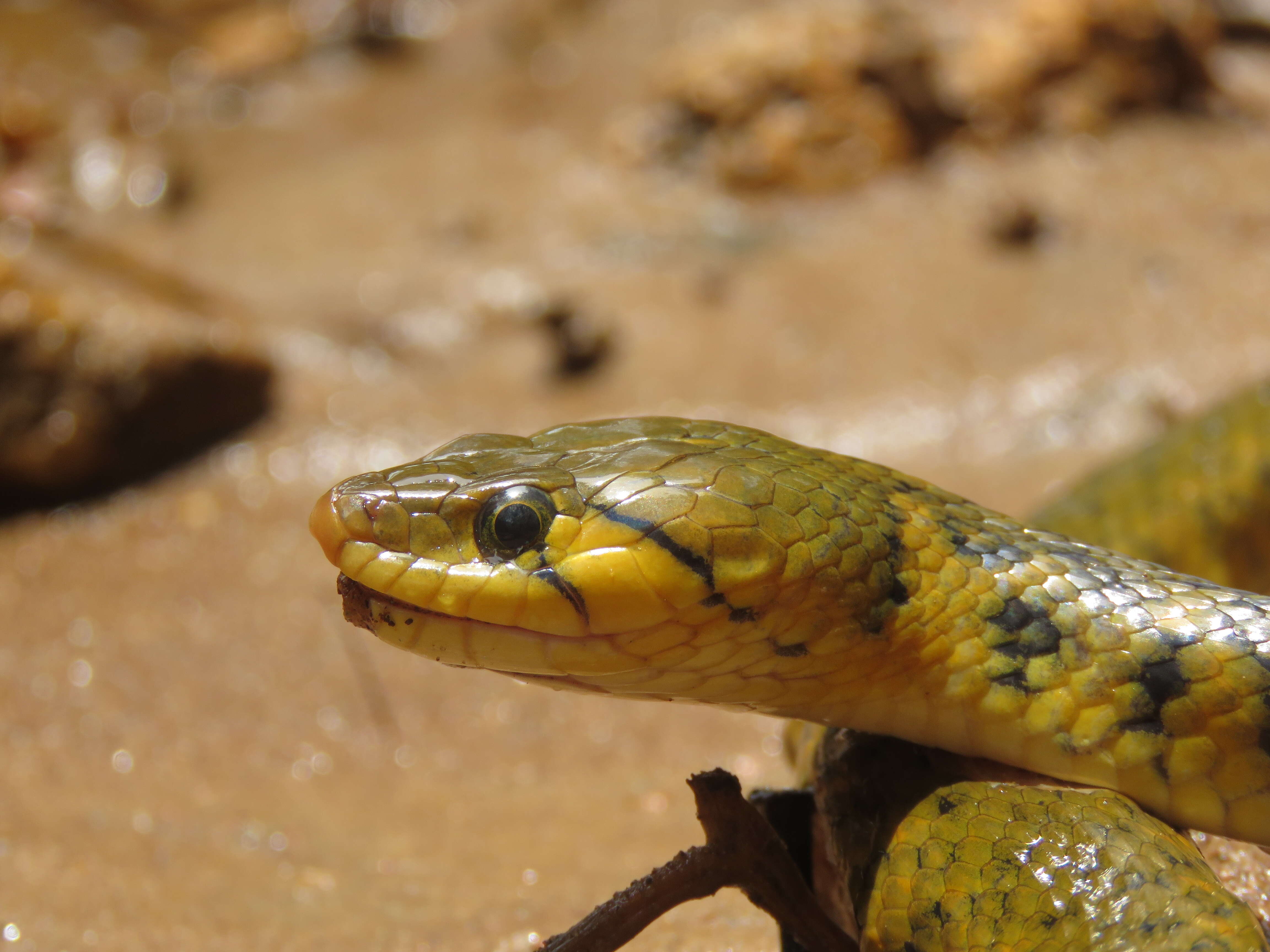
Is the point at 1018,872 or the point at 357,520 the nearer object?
the point at 1018,872

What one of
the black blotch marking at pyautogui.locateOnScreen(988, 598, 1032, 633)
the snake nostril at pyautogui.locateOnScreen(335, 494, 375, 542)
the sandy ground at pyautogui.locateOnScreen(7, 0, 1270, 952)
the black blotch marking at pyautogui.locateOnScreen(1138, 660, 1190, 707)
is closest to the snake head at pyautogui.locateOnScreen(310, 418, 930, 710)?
the snake nostril at pyautogui.locateOnScreen(335, 494, 375, 542)

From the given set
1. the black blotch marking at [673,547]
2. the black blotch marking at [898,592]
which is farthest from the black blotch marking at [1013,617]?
the black blotch marking at [673,547]

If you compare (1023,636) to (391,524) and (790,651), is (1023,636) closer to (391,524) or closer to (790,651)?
(790,651)

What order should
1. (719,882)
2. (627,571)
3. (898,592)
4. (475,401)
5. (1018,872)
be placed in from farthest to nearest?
(475,401) → (898,592) → (627,571) → (719,882) → (1018,872)

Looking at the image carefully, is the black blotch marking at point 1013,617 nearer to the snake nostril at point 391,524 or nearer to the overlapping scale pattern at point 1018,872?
the overlapping scale pattern at point 1018,872

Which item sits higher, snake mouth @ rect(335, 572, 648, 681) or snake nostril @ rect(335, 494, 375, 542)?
snake nostril @ rect(335, 494, 375, 542)

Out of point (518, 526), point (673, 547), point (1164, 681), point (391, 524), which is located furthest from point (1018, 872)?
point (391, 524)

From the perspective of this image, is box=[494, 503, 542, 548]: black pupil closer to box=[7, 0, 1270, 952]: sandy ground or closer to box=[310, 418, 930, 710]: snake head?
box=[310, 418, 930, 710]: snake head
